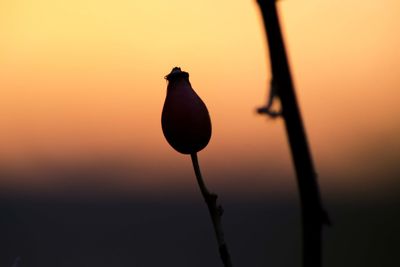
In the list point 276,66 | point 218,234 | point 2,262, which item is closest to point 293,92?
point 276,66

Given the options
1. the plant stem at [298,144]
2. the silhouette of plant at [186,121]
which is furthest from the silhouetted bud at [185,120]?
the plant stem at [298,144]

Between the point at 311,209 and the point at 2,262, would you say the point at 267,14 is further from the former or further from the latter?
Answer: the point at 2,262

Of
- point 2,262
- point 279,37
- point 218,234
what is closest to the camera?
point 279,37

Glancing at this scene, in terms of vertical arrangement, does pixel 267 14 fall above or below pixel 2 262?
above

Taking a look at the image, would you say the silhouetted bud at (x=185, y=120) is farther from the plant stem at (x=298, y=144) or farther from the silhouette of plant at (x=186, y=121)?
the plant stem at (x=298, y=144)

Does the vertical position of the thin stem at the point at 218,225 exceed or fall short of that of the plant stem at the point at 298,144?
it falls short

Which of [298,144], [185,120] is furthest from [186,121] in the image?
[298,144]

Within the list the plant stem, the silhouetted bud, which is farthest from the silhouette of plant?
the plant stem
